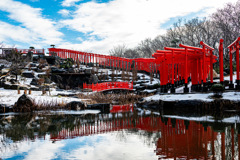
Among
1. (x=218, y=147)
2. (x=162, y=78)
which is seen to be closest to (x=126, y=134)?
(x=218, y=147)

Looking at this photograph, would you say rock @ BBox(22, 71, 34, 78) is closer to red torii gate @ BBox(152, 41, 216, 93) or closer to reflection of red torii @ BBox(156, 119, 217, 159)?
red torii gate @ BBox(152, 41, 216, 93)

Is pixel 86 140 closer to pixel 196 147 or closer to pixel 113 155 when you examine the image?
pixel 113 155

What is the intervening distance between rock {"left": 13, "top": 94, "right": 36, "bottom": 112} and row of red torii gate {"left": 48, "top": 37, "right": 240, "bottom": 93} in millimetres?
9533

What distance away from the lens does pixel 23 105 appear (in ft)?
43.2

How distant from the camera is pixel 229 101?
12.9 metres

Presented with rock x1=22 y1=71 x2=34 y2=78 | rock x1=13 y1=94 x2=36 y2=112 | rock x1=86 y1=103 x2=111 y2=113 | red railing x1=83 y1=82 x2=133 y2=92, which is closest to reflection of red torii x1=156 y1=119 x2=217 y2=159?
rock x1=86 y1=103 x2=111 y2=113

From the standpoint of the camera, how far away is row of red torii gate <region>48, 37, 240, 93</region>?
1590 cm

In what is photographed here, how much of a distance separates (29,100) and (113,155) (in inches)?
408

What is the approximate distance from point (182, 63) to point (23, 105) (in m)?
15.4

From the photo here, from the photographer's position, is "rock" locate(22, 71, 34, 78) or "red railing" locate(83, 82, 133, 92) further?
"rock" locate(22, 71, 34, 78)

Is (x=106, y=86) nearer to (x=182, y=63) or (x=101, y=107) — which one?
(x=182, y=63)

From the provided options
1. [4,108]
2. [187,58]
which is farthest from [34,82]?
[187,58]

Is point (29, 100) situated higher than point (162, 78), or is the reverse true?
point (162, 78)

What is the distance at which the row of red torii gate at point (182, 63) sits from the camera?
52.2ft
